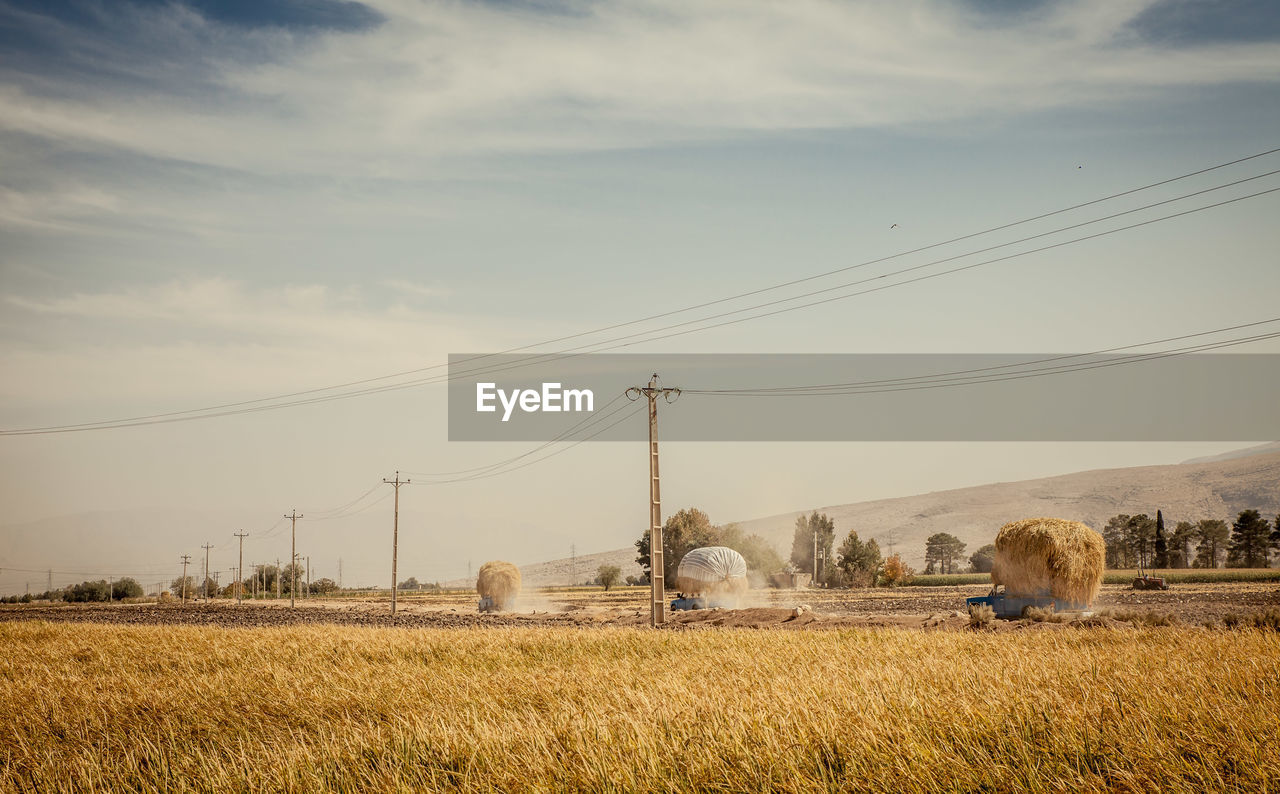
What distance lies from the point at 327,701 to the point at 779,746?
755cm

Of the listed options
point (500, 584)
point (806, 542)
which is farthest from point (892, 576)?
point (500, 584)

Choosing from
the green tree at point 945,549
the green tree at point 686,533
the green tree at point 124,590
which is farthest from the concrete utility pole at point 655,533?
the green tree at point 945,549

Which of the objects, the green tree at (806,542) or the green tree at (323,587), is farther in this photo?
the green tree at (323,587)

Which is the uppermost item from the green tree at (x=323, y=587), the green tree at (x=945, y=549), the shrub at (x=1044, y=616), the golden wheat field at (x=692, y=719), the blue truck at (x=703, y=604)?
the golden wheat field at (x=692, y=719)

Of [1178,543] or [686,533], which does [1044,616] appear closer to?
[686,533]

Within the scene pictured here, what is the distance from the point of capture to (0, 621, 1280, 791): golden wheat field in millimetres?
6992

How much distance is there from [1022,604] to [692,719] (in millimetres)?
25556

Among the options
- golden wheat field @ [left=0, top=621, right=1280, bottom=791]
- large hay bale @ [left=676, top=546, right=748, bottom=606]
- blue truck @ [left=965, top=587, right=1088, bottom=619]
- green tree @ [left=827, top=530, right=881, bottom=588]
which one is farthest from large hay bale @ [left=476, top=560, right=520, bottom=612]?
green tree @ [left=827, top=530, right=881, bottom=588]

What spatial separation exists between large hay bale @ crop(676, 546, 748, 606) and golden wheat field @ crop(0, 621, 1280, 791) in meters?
25.7

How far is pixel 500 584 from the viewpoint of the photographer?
5338cm

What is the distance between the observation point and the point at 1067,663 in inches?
503

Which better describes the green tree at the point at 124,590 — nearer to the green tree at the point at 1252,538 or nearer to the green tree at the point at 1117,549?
the green tree at the point at 1117,549

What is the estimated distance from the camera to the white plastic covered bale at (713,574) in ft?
144

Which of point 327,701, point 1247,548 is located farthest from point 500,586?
point 1247,548
